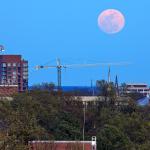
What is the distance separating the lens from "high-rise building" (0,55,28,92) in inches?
3925

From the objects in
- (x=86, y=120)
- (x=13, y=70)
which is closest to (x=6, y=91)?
(x=86, y=120)

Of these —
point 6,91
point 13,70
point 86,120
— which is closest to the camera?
point 86,120

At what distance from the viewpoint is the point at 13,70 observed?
329 ft

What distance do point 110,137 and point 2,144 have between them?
25.3 metres

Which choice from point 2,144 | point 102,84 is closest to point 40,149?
point 2,144

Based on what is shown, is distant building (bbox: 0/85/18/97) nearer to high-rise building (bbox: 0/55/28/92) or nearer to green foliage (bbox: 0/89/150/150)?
green foliage (bbox: 0/89/150/150)

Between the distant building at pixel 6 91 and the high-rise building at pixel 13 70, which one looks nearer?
the distant building at pixel 6 91

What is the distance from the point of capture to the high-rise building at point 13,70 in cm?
9969

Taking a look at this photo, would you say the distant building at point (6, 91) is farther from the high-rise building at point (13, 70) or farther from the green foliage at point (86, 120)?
the high-rise building at point (13, 70)

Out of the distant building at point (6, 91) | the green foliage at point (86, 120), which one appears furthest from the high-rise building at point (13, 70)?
the green foliage at point (86, 120)

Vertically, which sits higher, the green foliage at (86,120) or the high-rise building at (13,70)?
the high-rise building at (13,70)

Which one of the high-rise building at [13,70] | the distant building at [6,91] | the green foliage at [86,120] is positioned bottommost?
the green foliage at [86,120]

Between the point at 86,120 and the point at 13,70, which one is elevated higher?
the point at 13,70

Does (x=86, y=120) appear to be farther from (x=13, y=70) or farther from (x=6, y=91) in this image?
(x=13, y=70)
